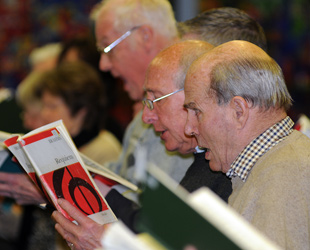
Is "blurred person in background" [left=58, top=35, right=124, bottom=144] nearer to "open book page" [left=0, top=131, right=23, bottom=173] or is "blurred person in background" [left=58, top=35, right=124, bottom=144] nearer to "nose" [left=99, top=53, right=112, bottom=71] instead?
"nose" [left=99, top=53, right=112, bottom=71]

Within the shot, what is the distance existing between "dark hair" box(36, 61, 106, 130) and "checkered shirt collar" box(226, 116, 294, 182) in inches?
73.0

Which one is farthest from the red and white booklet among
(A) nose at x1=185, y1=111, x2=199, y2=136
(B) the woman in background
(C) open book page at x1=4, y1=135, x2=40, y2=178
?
(B) the woman in background

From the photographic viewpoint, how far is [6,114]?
3443 mm

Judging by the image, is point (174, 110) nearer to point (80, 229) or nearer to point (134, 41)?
point (80, 229)

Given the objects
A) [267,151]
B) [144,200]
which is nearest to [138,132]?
[267,151]

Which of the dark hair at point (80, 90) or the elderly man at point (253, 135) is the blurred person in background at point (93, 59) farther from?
the elderly man at point (253, 135)

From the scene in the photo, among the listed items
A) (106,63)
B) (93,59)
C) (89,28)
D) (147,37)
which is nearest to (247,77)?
(147,37)

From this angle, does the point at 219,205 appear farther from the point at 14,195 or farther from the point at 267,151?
the point at 14,195

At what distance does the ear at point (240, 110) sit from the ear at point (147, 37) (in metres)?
1.32

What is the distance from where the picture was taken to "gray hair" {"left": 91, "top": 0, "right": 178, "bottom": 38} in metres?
3.13

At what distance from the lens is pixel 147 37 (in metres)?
3.14

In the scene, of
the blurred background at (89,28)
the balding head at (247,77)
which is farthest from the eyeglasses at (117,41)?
the blurred background at (89,28)

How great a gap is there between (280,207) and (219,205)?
0.53m

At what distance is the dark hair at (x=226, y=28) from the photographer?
8.75 feet
